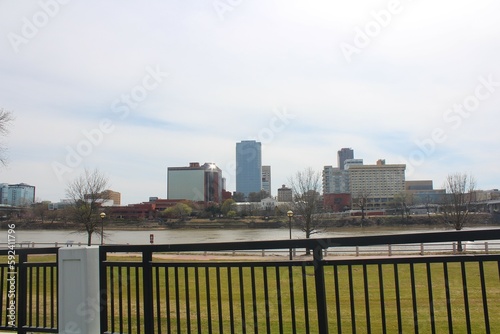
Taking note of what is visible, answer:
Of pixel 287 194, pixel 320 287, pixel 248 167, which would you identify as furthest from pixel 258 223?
pixel 320 287

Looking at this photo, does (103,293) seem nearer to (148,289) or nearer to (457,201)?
(148,289)

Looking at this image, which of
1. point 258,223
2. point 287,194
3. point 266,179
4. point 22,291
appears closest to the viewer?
point 22,291

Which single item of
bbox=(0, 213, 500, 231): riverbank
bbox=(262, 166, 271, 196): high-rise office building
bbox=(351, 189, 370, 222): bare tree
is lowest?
bbox=(0, 213, 500, 231): riverbank

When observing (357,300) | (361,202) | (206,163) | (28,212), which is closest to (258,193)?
(206,163)

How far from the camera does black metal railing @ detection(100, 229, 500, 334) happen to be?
279cm

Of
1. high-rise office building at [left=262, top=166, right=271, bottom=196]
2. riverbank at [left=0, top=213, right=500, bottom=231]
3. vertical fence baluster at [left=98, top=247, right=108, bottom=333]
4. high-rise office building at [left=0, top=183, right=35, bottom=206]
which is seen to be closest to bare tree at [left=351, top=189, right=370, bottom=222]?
riverbank at [left=0, top=213, right=500, bottom=231]

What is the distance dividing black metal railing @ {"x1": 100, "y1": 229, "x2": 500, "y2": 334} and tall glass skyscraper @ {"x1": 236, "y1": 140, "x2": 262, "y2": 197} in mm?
35351

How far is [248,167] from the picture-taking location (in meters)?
66.0

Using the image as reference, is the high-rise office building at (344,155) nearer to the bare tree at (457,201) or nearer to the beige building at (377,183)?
the beige building at (377,183)

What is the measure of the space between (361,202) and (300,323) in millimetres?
49743

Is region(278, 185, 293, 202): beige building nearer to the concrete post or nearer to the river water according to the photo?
the river water

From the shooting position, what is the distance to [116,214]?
59.4 meters

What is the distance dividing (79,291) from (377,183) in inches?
2437

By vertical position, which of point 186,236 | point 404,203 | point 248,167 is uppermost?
point 248,167
